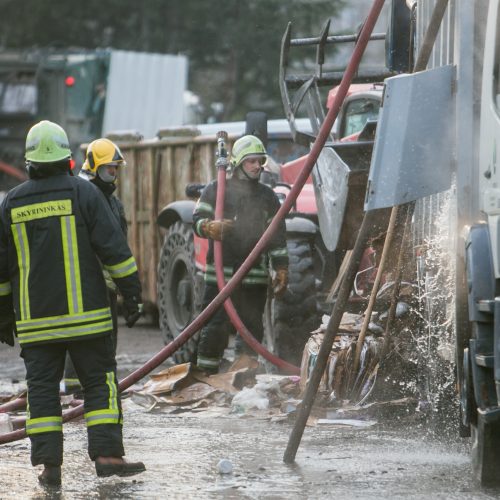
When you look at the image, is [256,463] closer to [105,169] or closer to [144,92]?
[105,169]

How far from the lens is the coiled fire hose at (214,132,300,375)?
944cm

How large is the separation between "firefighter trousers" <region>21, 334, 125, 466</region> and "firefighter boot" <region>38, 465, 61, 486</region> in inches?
3.0

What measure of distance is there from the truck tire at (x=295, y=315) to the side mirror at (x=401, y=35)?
2.60 meters

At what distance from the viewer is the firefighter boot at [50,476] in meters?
6.31

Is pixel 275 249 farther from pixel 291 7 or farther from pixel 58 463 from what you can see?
pixel 291 7

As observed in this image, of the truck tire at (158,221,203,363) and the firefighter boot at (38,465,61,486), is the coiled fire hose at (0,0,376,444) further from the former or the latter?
the truck tire at (158,221,203,363)

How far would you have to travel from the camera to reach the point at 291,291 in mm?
10117

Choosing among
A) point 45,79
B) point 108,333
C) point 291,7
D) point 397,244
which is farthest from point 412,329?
point 291,7

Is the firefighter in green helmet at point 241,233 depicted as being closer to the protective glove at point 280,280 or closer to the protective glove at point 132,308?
the protective glove at point 280,280

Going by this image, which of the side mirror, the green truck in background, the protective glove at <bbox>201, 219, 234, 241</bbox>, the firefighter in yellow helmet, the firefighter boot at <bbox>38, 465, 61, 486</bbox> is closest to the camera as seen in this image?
the firefighter boot at <bbox>38, 465, 61, 486</bbox>

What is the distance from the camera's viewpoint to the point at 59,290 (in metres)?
6.38

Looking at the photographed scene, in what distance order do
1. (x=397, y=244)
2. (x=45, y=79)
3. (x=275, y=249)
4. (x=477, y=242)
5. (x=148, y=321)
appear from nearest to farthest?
(x=477, y=242), (x=397, y=244), (x=275, y=249), (x=148, y=321), (x=45, y=79)

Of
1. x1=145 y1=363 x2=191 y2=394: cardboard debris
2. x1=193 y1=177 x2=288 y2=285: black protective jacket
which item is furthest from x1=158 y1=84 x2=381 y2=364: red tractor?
x1=145 y1=363 x2=191 y2=394: cardboard debris

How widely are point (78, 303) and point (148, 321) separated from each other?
9.80 m
